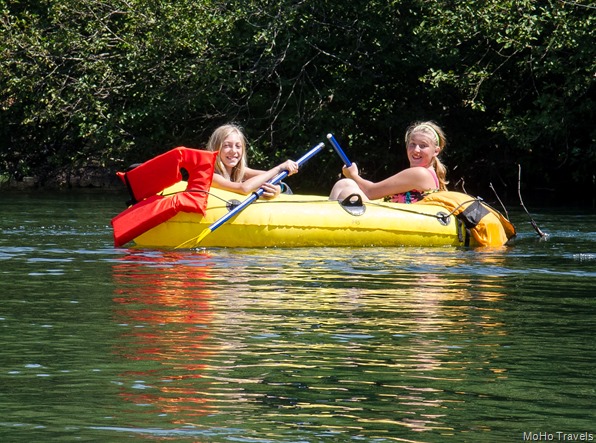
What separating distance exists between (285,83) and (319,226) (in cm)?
991

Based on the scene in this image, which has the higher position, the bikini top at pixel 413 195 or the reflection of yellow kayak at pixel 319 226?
the bikini top at pixel 413 195

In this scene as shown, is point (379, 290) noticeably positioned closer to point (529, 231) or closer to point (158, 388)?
point (158, 388)

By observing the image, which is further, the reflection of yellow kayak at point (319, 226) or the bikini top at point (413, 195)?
the bikini top at point (413, 195)

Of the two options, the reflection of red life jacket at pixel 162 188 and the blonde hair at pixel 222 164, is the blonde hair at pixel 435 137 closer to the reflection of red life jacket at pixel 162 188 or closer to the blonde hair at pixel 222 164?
the blonde hair at pixel 222 164

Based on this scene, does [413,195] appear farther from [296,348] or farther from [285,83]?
[285,83]

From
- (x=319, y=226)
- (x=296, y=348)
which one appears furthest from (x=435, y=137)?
(x=296, y=348)

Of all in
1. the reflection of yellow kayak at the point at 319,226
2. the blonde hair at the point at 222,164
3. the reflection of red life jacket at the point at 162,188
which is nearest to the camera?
the reflection of red life jacket at the point at 162,188

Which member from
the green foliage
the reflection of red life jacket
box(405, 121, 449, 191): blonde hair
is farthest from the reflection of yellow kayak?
the green foliage

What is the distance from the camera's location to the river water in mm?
4477

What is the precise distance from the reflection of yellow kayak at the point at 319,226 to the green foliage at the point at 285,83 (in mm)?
8159

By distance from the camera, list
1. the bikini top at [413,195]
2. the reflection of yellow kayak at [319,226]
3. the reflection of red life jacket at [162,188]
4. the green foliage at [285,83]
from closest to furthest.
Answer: the reflection of red life jacket at [162,188] → the reflection of yellow kayak at [319,226] → the bikini top at [413,195] → the green foliage at [285,83]

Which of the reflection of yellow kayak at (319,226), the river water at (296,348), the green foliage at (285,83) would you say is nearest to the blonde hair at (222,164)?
the reflection of yellow kayak at (319,226)

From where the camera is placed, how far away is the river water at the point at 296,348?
4.48 m

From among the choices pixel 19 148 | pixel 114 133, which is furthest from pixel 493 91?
pixel 19 148
